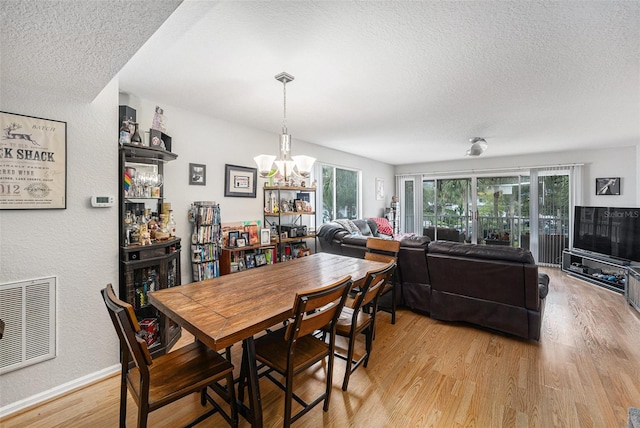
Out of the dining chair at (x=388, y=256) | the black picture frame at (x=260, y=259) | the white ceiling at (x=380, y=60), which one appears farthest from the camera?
the black picture frame at (x=260, y=259)

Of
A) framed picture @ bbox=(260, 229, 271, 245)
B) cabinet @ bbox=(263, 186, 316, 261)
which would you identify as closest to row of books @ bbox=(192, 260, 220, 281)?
framed picture @ bbox=(260, 229, 271, 245)

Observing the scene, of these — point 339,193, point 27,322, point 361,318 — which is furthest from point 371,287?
point 339,193

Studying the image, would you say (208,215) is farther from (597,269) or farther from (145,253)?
(597,269)

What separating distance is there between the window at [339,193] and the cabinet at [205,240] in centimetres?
246

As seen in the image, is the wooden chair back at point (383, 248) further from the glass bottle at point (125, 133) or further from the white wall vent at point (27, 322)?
the white wall vent at point (27, 322)

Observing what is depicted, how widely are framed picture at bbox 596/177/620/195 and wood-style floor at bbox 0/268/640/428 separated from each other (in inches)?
143

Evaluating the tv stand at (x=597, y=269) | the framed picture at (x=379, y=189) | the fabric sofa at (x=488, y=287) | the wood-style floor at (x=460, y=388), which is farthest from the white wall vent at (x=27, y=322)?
the framed picture at (x=379, y=189)

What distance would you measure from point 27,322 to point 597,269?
23.3 feet

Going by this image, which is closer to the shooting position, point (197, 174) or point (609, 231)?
point (197, 174)

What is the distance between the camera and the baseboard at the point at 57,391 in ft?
5.85

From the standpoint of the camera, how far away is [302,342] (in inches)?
71.2

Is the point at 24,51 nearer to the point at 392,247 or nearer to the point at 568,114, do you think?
the point at 392,247

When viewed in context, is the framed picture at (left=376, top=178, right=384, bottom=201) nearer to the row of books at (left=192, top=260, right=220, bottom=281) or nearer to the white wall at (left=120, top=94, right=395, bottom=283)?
the white wall at (left=120, top=94, right=395, bottom=283)

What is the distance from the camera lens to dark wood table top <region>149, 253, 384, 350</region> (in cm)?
131
